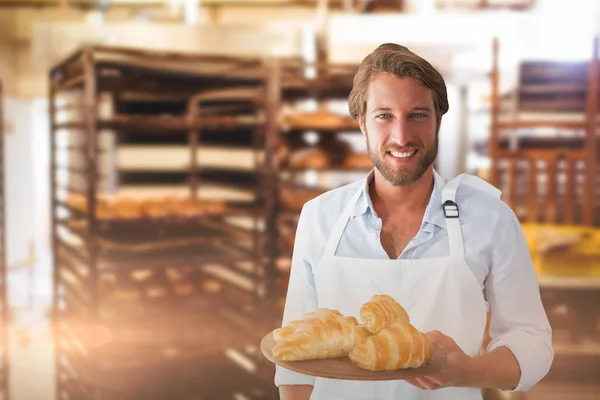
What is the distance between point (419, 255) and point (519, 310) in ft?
0.61

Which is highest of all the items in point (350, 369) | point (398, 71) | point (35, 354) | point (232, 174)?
point (398, 71)

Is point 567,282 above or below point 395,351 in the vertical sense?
below

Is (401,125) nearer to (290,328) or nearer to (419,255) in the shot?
(419,255)

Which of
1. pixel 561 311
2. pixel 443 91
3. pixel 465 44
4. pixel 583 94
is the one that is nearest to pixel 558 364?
pixel 561 311

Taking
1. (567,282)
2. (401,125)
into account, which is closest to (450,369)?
(401,125)

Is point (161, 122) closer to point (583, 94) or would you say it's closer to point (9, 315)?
point (9, 315)

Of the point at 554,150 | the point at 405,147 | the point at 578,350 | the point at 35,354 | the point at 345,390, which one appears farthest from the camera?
the point at 35,354

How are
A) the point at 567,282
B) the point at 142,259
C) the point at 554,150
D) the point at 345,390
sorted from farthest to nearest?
1. the point at 554,150
2. the point at 142,259
3. the point at 567,282
4. the point at 345,390

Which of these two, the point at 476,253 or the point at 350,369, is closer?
the point at 350,369

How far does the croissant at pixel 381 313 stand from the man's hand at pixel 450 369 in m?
0.06

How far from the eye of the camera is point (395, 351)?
0.97 m

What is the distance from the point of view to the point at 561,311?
3.21 metres

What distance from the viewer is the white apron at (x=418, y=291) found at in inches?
44.6

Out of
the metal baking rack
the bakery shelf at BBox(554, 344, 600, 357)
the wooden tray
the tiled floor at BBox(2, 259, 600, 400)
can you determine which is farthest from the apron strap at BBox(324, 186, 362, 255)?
the metal baking rack
